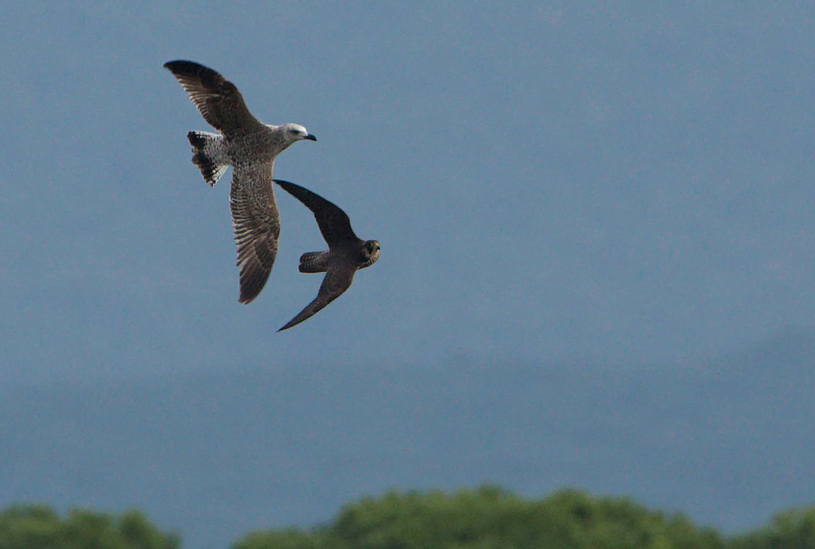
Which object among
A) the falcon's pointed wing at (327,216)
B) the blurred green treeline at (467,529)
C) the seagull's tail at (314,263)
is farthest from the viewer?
the blurred green treeline at (467,529)

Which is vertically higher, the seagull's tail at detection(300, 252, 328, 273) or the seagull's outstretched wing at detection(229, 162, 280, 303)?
the seagull's outstretched wing at detection(229, 162, 280, 303)

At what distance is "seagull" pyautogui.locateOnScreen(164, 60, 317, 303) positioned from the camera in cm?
2003

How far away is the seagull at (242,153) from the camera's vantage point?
65.7ft

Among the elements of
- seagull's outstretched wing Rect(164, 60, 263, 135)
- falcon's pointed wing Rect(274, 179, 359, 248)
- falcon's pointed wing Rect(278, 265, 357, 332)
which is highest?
seagull's outstretched wing Rect(164, 60, 263, 135)

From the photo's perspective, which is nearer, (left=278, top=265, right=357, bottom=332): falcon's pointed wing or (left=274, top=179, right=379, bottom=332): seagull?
(left=278, top=265, right=357, bottom=332): falcon's pointed wing

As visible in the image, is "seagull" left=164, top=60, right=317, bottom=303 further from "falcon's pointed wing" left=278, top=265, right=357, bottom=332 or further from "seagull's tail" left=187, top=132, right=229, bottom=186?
"falcon's pointed wing" left=278, top=265, right=357, bottom=332

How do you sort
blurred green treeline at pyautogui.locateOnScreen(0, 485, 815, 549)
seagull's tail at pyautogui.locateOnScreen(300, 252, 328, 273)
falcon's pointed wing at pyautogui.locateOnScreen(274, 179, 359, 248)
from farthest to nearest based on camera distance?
blurred green treeline at pyautogui.locateOnScreen(0, 485, 815, 549)
seagull's tail at pyautogui.locateOnScreen(300, 252, 328, 273)
falcon's pointed wing at pyautogui.locateOnScreen(274, 179, 359, 248)

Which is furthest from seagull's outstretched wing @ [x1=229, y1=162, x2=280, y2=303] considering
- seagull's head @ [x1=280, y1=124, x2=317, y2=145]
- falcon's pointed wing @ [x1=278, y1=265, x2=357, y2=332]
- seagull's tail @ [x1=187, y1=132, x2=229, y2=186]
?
falcon's pointed wing @ [x1=278, y1=265, x2=357, y2=332]

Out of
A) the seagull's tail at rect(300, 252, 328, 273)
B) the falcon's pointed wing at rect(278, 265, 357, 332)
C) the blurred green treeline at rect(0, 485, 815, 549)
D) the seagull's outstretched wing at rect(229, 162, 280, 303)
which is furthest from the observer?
the blurred green treeline at rect(0, 485, 815, 549)

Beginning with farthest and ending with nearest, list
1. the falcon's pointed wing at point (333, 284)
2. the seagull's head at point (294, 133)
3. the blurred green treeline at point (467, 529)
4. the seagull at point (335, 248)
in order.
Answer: the blurred green treeline at point (467, 529) < the seagull's head at point (294, 133) < the seagull at point (335, 248) < the falcon's pointed wing at point (333, 284)

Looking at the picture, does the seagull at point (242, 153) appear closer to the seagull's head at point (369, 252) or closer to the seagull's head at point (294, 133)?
the seagull's head at point (294, 133)

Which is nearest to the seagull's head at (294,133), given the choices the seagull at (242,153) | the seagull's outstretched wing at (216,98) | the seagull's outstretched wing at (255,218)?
the seagull at (242,153)

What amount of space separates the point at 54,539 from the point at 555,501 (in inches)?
374

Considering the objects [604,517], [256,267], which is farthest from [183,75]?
[604,517]
